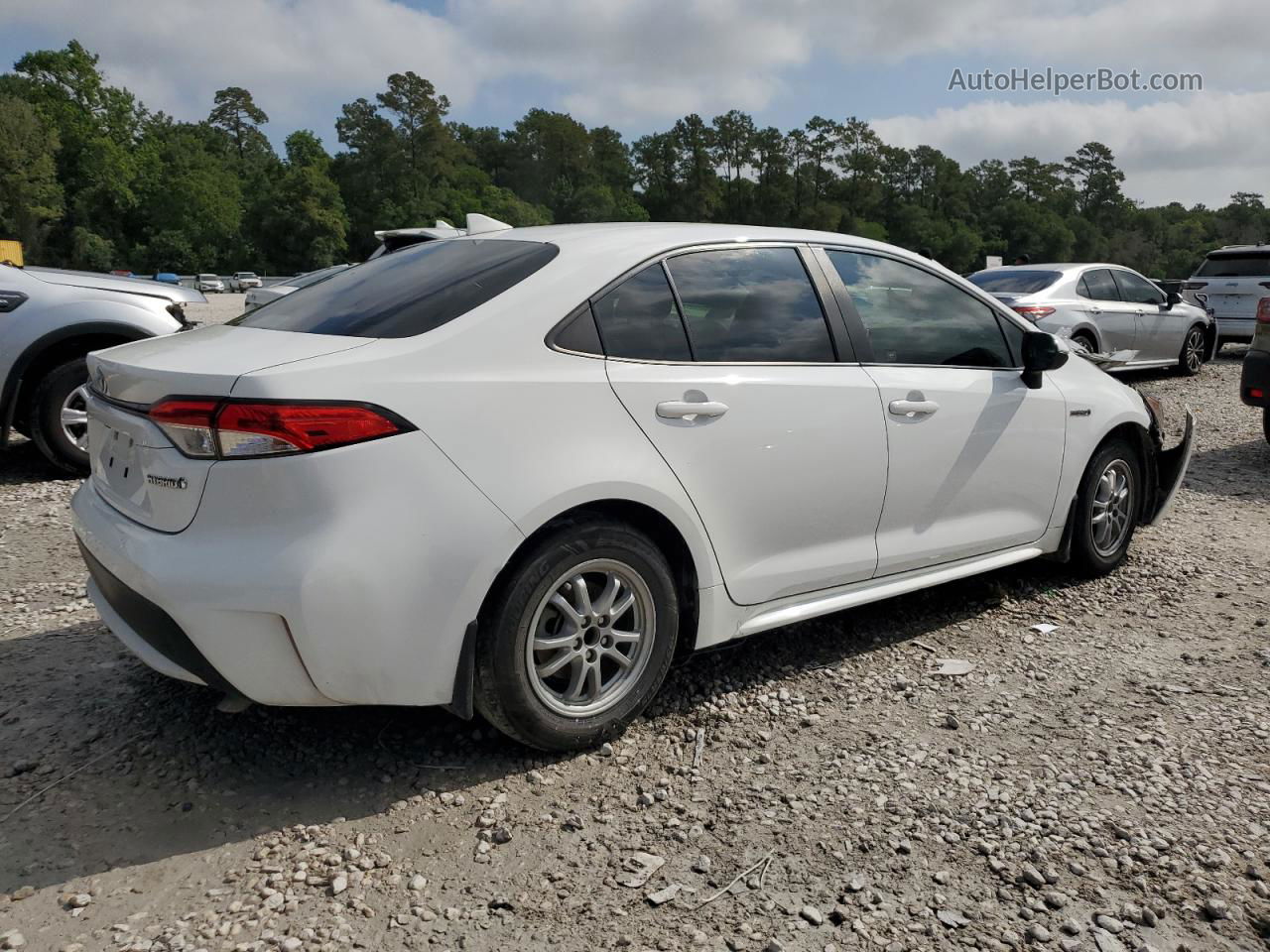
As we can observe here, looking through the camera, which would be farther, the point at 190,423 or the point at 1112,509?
the point at 1112,509

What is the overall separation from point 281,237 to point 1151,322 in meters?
92.9

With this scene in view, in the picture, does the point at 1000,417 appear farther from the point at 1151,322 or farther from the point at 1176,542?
the point at 1151,322

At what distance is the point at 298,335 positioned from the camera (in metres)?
3.09

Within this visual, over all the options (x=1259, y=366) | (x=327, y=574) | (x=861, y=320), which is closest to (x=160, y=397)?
(x=327, y=574)

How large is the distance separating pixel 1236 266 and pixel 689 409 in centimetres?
1638

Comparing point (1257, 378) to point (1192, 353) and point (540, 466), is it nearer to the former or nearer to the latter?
point (1192, 353)

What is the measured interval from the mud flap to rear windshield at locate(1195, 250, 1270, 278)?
1286cm

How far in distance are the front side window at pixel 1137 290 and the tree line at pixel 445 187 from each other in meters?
75.8

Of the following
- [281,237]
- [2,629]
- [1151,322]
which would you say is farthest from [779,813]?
[281,237]

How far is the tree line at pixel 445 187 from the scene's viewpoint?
302 ft

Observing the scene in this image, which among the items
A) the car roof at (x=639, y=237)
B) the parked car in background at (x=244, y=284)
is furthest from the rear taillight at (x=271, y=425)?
the parked car in background at (x=244, y=284)

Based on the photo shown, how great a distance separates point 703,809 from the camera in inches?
117

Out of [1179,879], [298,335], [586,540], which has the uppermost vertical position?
[298,335]

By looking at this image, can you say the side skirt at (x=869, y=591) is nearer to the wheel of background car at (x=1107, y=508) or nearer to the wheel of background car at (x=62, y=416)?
the wheel of background car at (x=1107, y=508)
